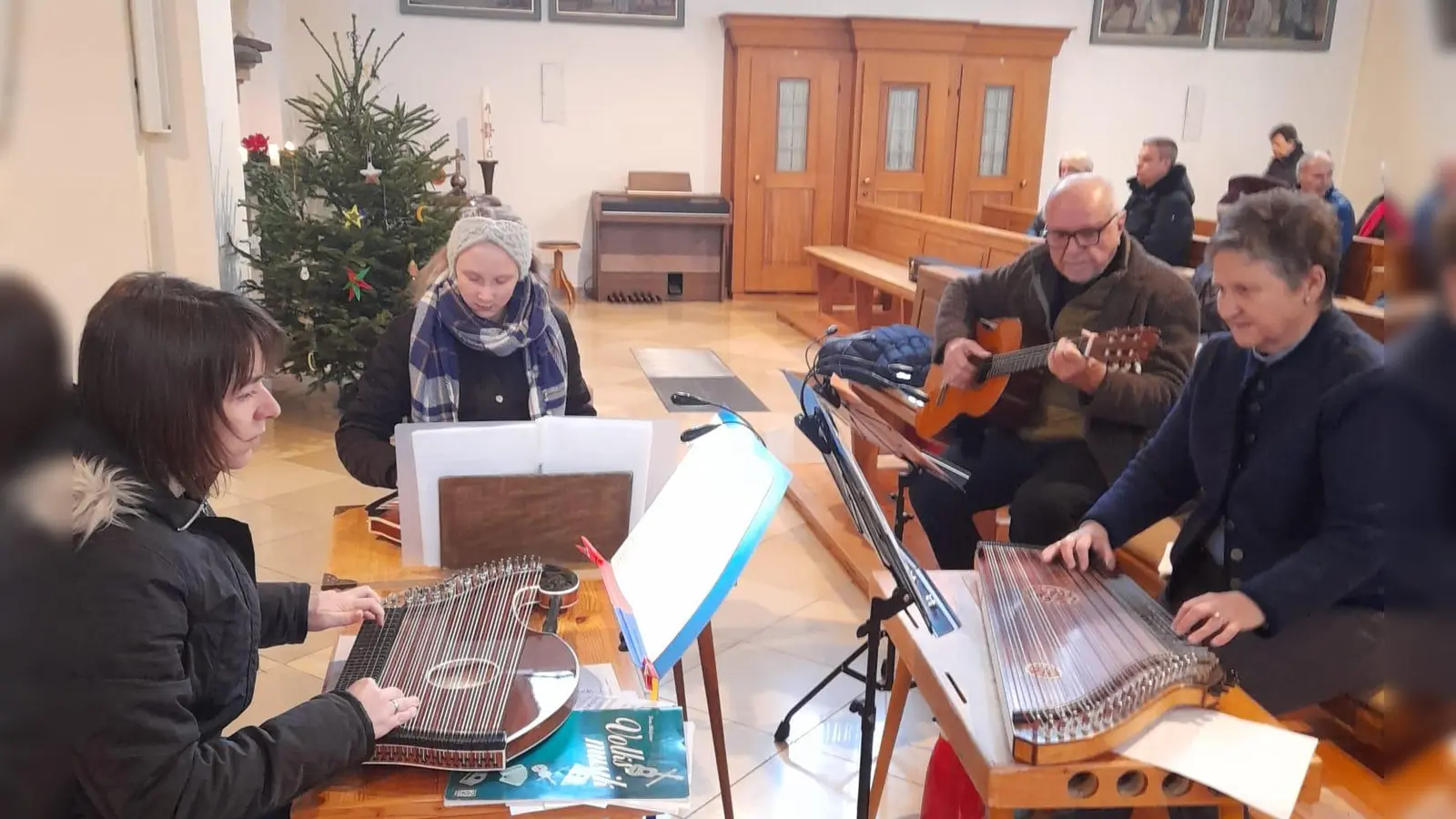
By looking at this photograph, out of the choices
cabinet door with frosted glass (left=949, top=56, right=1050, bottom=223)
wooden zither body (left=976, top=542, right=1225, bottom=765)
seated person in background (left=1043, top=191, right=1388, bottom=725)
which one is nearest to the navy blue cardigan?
seated person in background (left=1043, top=191, right=1388, bottom=725)

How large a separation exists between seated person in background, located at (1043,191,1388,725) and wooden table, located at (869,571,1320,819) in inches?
10.1

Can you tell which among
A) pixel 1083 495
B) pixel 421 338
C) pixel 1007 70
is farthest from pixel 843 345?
pixel 1007 70

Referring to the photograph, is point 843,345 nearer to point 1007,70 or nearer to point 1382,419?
point 1382,419

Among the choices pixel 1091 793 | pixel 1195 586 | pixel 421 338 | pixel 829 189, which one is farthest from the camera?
pixel 829 189

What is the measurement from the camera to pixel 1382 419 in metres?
0.17

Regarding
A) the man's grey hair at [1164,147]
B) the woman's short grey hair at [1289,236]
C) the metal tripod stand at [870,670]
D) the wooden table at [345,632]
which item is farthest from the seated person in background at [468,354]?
the man's grey hair at [1164,147]

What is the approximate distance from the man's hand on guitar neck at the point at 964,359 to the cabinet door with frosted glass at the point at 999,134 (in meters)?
6.58

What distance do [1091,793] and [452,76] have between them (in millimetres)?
8462

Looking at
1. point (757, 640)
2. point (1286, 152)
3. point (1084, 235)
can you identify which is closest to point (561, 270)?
point (1286, 152)

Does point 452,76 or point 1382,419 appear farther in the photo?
point 452,76

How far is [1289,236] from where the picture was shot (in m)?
1.76

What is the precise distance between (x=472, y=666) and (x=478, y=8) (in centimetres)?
822

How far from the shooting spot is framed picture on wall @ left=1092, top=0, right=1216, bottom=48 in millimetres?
9461

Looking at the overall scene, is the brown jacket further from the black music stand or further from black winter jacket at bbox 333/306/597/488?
black winter jacket at bbox 333/306/597/488
